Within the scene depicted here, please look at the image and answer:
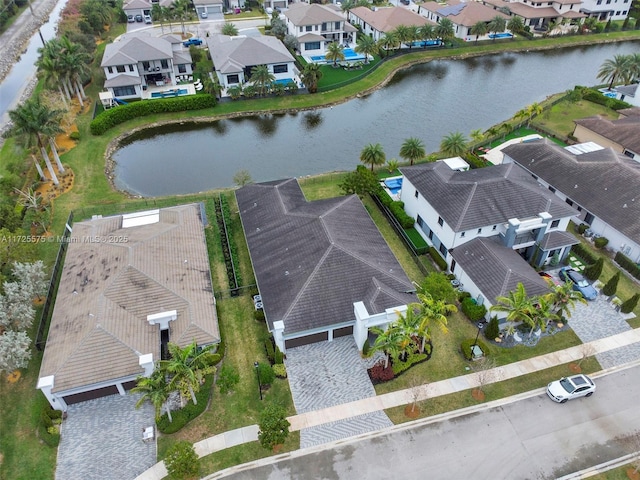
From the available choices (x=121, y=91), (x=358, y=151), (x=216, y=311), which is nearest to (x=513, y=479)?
(x=216, y=311)

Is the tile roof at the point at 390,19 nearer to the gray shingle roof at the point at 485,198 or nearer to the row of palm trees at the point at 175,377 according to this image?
the gray shingle roof at the point at 485,198

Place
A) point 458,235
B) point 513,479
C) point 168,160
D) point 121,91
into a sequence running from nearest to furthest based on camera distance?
1. point 513,479
2. point 458,235
3. point 168,160
4. point 121,91

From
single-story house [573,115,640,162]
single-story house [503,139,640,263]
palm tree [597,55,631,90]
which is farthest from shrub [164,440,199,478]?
palm tree [597,55,631,90]

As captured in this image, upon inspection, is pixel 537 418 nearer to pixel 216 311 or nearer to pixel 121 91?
pixel 216 311

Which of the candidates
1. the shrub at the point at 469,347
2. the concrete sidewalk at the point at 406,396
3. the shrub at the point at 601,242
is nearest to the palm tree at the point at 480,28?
the shrub at the point at 601,242

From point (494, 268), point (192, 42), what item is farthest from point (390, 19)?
point (494, 268)

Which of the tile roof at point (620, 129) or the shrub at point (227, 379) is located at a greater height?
the tile roof at point (620, 129)

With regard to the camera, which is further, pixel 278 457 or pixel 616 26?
pixel 616 26
